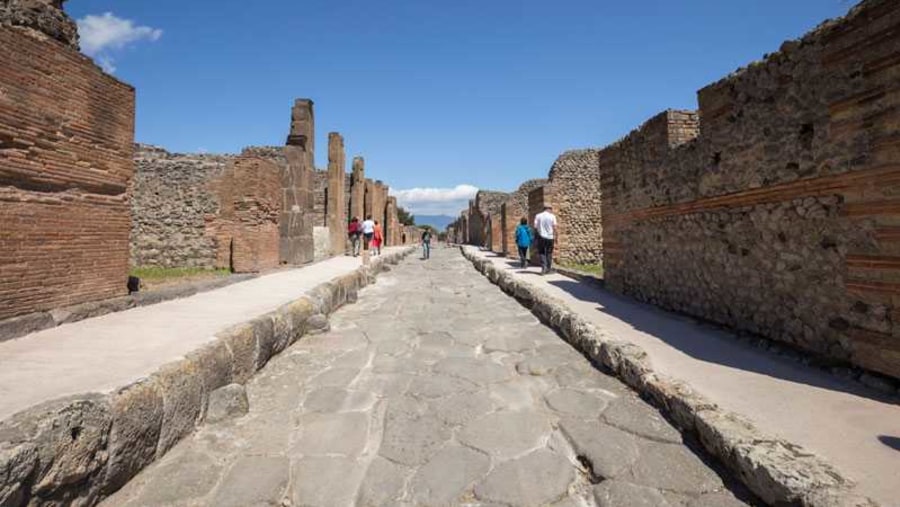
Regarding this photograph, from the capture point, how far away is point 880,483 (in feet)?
5.79

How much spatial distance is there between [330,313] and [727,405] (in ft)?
16.9

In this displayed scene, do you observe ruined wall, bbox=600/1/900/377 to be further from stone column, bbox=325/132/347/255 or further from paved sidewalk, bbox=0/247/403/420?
stone column, bbox=325/132/347/255

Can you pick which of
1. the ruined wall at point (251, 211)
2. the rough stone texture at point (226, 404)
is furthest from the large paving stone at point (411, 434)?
the ruined wall at point (251, 211)

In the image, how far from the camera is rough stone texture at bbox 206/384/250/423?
289cm

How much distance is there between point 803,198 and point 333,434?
386cm

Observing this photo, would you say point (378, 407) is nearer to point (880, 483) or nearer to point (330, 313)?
point (880, 483)

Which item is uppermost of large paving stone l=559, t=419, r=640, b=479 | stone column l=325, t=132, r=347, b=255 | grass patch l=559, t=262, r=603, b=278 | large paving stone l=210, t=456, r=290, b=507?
stone column l=325, t=132, r=347, b=255

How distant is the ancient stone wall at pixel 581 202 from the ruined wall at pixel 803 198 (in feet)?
34.7

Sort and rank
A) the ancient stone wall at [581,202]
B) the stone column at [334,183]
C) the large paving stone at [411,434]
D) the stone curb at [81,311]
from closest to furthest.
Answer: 1. the large paving stone at [411,434]
2. the stone curb at [81,311]
3. the ancient stone wall at [581,202]
4. the stone column at [334,183]

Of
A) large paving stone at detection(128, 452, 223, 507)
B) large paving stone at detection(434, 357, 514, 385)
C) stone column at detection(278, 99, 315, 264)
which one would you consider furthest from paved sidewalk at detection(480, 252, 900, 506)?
stone column at detection(278, 99, 315, 264)

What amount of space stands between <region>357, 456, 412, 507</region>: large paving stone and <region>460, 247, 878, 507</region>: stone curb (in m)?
1.50

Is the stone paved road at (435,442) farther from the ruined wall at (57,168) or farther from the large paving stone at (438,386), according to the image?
the ruined wall at (57,168)

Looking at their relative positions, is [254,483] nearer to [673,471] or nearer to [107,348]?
[107,348]

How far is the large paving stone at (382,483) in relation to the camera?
2.07 m
